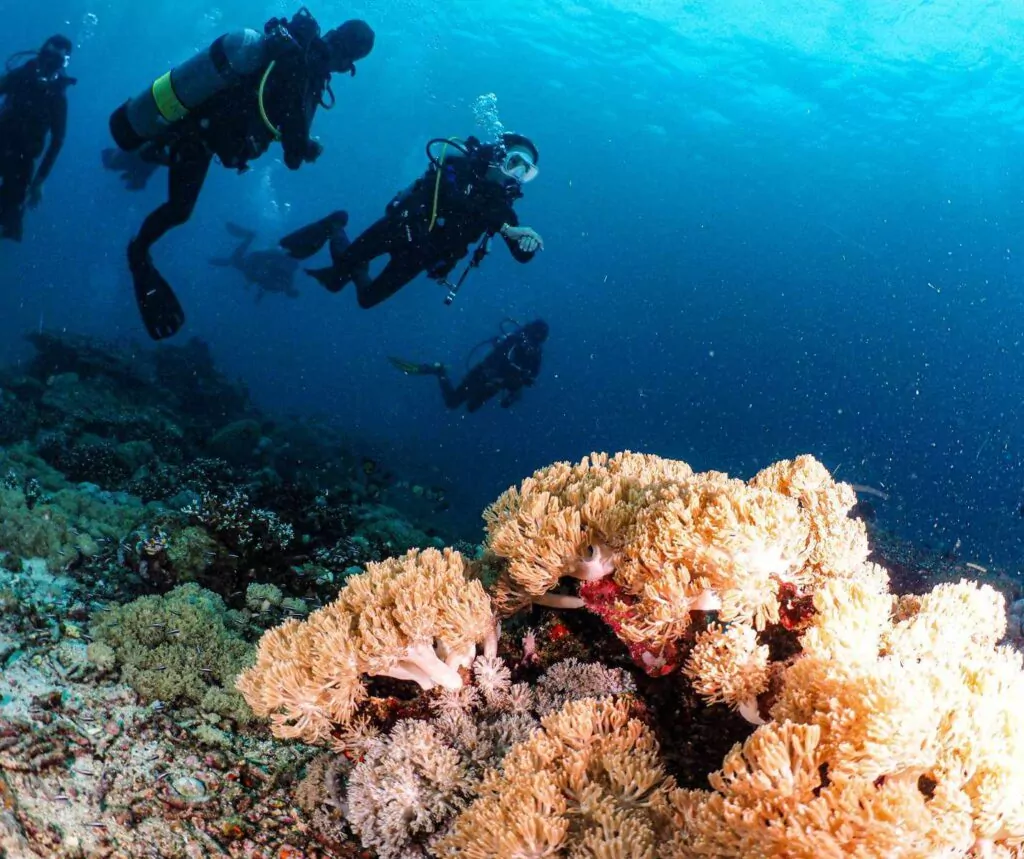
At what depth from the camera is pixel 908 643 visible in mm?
2180

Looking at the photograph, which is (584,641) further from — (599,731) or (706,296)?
(706,296)

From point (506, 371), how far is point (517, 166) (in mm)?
9478

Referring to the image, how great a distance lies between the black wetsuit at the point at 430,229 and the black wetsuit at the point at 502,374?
6442 millimetres

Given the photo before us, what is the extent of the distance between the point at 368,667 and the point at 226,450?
12.0m

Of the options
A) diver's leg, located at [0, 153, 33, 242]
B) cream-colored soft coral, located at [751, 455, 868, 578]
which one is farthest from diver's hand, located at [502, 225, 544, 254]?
diver's leg, located at [0, 153, 33, 242]

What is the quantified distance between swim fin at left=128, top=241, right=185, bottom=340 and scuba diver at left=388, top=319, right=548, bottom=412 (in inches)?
353

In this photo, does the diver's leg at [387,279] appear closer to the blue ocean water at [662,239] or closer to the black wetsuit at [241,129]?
the black wetsuit at [241,129]

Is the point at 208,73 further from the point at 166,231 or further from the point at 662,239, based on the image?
the point at 662,239

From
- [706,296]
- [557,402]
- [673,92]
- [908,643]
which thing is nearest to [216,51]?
[908,643]

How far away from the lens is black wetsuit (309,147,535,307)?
31.6 ft

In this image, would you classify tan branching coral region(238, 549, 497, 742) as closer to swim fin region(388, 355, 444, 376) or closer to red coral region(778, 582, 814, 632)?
red coral region(778, 582, 814, 632)

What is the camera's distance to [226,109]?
8297 millimetres

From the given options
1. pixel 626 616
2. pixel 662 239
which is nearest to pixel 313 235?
pixel 626 616

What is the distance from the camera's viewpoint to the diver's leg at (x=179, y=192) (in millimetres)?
8477
